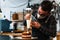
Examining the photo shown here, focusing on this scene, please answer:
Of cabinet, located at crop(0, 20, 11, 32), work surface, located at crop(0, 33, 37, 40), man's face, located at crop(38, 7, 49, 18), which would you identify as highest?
man's face, located at crop(38, 7, 49, 18)

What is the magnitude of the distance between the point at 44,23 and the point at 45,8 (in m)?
0.09

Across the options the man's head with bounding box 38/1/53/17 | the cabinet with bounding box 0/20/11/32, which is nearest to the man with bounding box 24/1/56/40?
the man's head with bounding box 38/1/53/17

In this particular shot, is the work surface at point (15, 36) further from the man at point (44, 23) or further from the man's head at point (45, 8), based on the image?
the man's head at point (45, 8)

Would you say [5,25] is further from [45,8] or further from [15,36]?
[45,8]

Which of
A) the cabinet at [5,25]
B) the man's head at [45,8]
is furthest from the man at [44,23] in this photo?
the cabinet at [5,25]

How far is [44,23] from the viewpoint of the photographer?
1.17m

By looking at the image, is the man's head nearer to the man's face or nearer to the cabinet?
the man's face

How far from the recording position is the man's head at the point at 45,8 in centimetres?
117

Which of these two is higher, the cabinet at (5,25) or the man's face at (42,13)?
the man's face at (42,13)

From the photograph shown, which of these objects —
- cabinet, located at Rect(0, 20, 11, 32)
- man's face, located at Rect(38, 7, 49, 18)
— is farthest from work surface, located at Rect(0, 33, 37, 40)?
man's face, located at Rect(38, 7, 49, 18)

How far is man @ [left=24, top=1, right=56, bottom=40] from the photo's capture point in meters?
1.15

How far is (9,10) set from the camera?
1203mm

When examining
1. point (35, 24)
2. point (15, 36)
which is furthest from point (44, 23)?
point (15, 36)

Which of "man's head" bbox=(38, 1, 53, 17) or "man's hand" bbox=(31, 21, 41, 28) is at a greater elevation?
"man's head" bbox=(38, 1, 53, 17)
